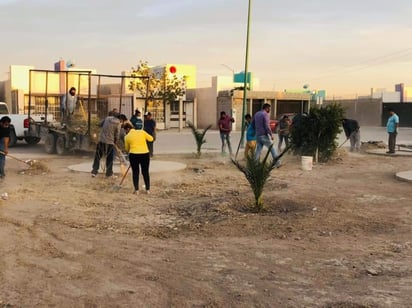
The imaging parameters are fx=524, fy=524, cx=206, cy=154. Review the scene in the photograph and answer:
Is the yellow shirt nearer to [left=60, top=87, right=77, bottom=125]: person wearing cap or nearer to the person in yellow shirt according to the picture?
the person in yellow shirt

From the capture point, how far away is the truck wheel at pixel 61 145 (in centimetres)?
1697

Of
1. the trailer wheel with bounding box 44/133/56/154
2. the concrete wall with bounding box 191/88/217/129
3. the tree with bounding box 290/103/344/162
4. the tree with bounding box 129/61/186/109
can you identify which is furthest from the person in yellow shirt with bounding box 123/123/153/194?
the concrete wall with bounding box 191/88/217/129

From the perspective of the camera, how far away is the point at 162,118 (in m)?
39.6

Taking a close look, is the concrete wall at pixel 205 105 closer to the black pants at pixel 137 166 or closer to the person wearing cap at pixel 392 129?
the person wearing cap at pixel 392 129

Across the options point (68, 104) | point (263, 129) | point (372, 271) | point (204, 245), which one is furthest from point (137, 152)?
point (68, 104)

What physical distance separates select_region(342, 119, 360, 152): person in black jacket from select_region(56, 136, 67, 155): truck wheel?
357 inches

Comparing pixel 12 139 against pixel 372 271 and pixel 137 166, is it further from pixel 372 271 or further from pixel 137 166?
pixel 372 271

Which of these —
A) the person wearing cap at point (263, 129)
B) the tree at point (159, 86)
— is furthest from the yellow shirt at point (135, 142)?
the tree at point (159, 86)

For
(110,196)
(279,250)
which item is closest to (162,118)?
(110,196)

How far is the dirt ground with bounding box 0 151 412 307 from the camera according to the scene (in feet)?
14.8

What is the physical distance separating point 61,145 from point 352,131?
9750 mm

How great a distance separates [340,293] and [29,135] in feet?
54.9

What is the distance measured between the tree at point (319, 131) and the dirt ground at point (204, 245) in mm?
4002

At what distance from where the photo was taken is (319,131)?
14984mm
